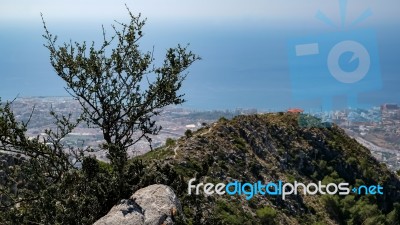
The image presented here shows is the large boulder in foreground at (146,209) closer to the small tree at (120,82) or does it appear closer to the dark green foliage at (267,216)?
the small tree at (120,82)

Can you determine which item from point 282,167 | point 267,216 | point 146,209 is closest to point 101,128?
point 146,209

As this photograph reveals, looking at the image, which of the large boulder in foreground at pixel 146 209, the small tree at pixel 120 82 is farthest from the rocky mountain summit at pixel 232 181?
the small tree at pixel 120 82

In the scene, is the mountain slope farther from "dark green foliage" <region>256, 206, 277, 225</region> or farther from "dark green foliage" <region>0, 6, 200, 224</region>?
"dark green foliage" <region>0, 6, 200, 224</region>

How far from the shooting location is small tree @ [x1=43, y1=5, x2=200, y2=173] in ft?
46.2

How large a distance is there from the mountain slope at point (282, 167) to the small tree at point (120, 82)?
30.2 feet

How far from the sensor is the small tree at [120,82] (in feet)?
46.2

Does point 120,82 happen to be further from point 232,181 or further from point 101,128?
point 232,181

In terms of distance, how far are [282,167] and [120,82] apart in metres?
35.7

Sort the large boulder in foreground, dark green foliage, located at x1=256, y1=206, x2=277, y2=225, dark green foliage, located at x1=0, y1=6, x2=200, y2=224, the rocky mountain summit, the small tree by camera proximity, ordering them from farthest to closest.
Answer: dark green foliage, located at x1=256, y1=206, x2=277, y2=225 < the small tree < dark green foliage, located at x1=0, y1=6, x2=200, y2=224 < the rocky mountain summit < the large boulder in foreground

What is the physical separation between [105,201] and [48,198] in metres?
1.51

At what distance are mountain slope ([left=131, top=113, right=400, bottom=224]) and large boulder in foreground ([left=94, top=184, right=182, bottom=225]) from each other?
39.6ft

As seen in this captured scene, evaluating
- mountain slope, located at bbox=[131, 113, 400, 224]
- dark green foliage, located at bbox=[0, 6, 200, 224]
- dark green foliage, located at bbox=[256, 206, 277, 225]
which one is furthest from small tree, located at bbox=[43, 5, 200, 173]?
dark green foliage, located at bbox=[256, 206, 277, 225]

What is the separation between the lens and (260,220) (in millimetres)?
32719

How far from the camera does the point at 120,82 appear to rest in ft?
47.6
